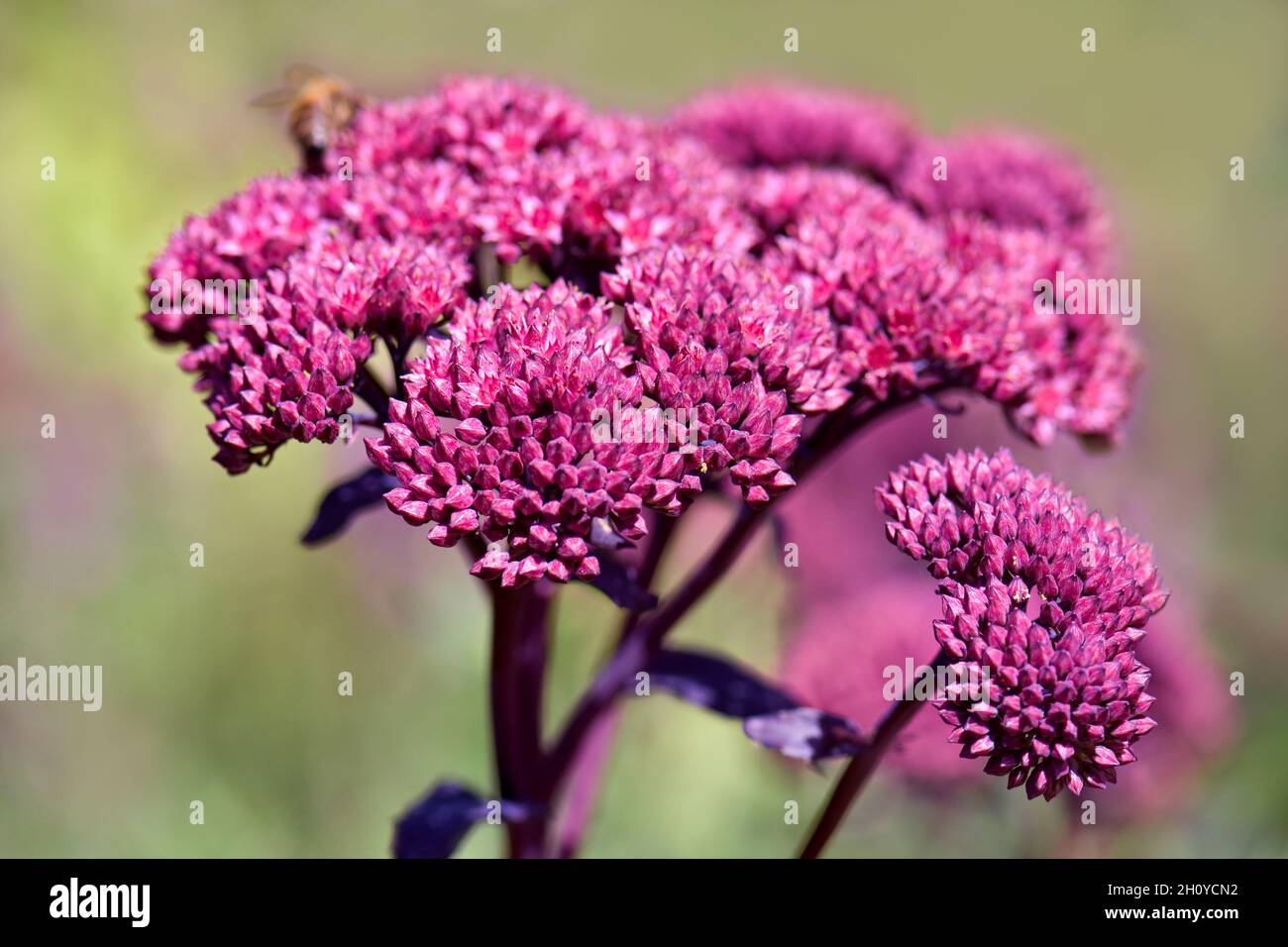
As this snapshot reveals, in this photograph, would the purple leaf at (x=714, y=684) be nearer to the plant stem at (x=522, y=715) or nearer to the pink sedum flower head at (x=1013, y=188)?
the plant stem at (x=522, y=715)

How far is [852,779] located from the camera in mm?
1955

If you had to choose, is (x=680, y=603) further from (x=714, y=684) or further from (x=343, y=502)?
(x=343, y=502)

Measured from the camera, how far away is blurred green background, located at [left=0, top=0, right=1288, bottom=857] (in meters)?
4.18

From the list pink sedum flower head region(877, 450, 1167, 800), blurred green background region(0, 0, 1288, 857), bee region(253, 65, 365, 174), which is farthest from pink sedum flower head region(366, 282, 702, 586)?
blurred green background region(0, 0, 1288, 857)

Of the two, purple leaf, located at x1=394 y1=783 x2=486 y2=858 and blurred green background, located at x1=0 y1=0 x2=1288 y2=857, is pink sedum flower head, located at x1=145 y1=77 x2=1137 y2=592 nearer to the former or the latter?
purple leaf, located at x1=394 y1=783 x2=486 y2=858

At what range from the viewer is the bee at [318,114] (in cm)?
251

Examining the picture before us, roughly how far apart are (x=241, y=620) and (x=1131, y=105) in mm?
8054

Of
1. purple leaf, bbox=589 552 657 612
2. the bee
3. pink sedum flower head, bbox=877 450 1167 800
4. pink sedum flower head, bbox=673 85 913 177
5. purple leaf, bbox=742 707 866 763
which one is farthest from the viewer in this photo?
pink sedum flower head, bbox=673 85 913 177

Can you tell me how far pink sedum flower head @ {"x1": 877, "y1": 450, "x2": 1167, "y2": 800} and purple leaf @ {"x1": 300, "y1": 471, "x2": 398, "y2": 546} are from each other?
0.96m

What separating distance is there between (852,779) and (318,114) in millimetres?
1826

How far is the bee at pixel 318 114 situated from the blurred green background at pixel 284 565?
183 centimetres

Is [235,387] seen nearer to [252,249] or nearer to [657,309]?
[252,249]
